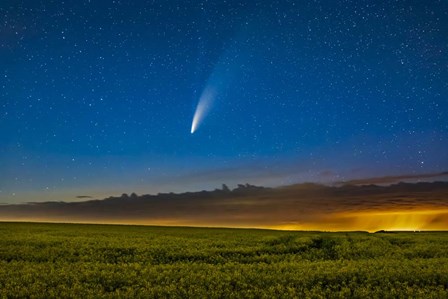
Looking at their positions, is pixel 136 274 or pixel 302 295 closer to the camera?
pixel 302 295

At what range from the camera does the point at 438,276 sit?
71.8 ft

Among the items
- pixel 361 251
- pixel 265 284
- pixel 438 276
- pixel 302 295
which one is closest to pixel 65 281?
pixel 265 284

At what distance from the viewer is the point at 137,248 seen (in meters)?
34.2

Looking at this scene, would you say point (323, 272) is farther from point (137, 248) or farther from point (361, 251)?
point (137, 248)

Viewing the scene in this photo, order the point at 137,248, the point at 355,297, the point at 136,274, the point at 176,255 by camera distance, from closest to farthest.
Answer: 1. the point at 355,297
2. the point at 136,274
3. the point at 176,255
4. the point at 137,248

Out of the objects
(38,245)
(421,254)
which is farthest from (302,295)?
(38,245)

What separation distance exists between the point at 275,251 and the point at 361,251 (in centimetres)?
683

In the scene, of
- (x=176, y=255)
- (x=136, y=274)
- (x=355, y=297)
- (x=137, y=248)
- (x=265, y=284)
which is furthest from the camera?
(x=137, y=248)

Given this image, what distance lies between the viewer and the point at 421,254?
34.8m

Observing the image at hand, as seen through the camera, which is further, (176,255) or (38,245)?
(38,245)

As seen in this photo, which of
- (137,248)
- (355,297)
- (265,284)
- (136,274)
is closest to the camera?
(355,297)

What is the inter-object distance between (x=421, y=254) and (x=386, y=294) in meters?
19.8

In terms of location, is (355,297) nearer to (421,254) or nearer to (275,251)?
(275,251)

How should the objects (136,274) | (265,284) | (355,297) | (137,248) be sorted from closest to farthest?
(355,297)
(265,284)
(136,274)
(137,248)
